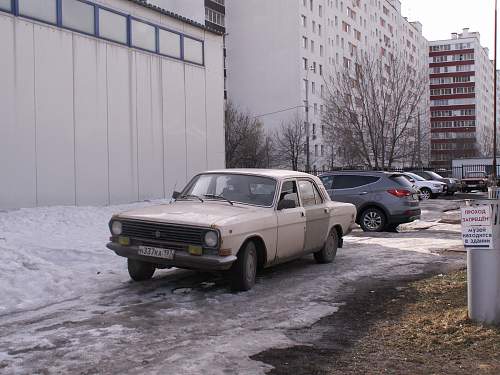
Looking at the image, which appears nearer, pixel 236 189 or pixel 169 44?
pixel 236 189

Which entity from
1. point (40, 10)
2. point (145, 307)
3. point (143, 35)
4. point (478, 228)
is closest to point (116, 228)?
point (145, 307)

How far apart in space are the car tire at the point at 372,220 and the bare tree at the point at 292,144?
153 ft

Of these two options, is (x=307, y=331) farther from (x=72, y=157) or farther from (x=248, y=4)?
(x=248, y=4)

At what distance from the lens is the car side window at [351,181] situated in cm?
1493

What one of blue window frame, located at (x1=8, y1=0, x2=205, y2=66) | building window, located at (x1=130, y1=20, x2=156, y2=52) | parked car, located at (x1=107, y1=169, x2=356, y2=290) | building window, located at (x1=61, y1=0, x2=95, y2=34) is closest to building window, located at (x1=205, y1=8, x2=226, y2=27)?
blue window frame, located at (x1=8, y1=0, x2=205, y2=66)

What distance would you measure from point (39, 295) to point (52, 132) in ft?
29.7

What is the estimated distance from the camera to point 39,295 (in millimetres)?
7062

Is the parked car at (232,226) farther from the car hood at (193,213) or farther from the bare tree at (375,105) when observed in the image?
the bare tree at (375,105)

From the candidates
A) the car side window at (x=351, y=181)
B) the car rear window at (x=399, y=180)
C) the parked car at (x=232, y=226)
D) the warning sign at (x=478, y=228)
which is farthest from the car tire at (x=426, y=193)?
the warning sign at (x=478, y=228)

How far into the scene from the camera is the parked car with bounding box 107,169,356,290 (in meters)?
6.86

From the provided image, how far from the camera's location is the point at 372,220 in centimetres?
1473

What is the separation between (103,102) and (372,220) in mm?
8631

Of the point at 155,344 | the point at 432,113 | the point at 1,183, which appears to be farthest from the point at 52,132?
the point at 432,113

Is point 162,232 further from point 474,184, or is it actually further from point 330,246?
point 474,184
